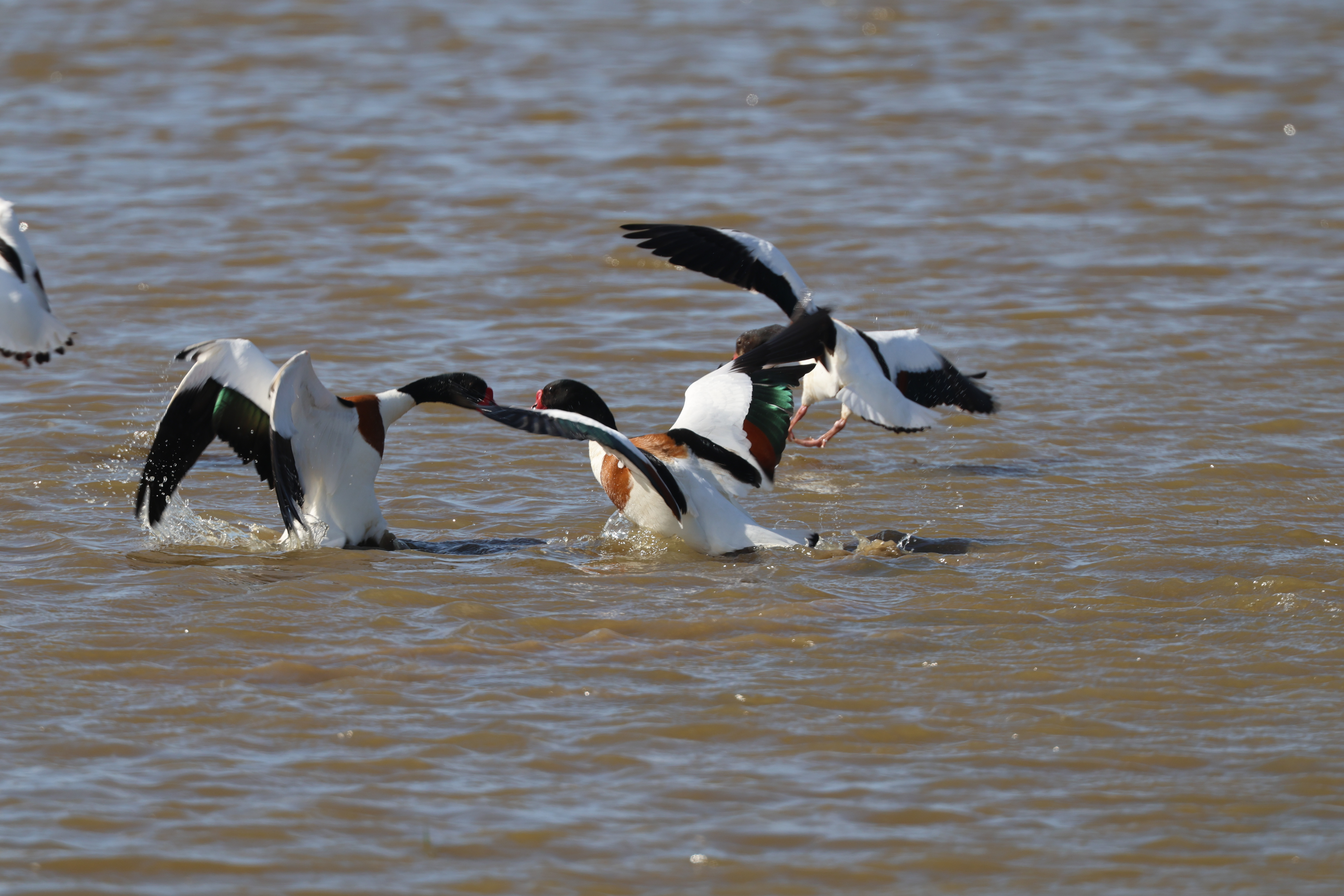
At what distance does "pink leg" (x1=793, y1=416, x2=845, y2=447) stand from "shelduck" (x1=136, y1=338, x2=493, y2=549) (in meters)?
2.08

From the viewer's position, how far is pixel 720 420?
20.0 feet

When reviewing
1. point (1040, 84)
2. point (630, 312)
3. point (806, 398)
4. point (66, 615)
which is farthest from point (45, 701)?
point (1040, 84)

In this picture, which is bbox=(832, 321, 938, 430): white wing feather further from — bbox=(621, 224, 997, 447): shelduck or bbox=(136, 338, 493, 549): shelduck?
bbox=(136, 338, 493, 549): shelduck

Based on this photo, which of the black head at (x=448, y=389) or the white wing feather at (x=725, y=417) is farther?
the white wing feather at (x=725, y=417)

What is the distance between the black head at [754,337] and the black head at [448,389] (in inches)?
73.7

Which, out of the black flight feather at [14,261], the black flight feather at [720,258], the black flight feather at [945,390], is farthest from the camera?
the black flight feather at [945,390]

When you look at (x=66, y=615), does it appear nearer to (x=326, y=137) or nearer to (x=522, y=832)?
(x=522, y=832)

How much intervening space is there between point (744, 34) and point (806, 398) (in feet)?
34.1

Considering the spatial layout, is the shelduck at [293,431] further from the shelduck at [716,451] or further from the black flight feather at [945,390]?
the black flight feather at [945,390]

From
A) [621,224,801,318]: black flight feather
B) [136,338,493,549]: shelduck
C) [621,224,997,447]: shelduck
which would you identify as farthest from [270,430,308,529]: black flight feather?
[621,224,801,318]: black flight feather

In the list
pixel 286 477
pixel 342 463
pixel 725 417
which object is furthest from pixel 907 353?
pixel 286 477

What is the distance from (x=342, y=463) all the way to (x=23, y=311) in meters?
1.50

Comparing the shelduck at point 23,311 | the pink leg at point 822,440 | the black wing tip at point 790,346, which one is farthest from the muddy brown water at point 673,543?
the black wing tip at point 790,346

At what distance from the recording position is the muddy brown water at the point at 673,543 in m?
3.77
